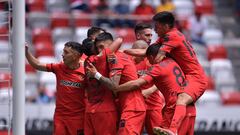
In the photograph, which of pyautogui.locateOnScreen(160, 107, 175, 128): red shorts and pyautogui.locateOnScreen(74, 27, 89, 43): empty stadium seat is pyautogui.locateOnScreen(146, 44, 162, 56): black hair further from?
pyautogui.locateOnScreen(74, 27, 89, 43): empty stadium seat

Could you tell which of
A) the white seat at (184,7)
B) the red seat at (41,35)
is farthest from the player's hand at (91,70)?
the white seat at (184,7)

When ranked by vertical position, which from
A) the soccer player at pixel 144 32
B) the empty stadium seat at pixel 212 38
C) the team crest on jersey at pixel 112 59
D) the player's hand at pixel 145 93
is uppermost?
the empty stadium seat at pixel 212 38

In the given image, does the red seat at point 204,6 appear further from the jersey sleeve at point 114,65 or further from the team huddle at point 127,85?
the jersey sleeve at point 114,65

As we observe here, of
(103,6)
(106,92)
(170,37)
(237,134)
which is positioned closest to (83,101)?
(106,92)

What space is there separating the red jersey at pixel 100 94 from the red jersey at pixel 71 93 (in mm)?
520

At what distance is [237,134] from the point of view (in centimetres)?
1486

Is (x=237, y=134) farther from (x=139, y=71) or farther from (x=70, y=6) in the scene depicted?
(x=70, y=6)

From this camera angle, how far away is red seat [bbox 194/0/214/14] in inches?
762

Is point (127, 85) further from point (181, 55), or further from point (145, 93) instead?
point (145, 93)

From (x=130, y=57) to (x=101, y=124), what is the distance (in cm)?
100

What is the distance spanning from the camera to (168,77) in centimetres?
983

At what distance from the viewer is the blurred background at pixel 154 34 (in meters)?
15.8

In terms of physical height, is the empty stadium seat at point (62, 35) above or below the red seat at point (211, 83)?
above

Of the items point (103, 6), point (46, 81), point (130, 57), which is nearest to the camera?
point (130, 57)
